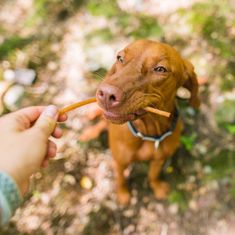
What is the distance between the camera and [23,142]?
2273mm

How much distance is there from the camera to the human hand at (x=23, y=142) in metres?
2.20

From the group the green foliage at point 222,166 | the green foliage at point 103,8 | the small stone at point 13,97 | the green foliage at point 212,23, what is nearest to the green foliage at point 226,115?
the green foliage at point 222,166

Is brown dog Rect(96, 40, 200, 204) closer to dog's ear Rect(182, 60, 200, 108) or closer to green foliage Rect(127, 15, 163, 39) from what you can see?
dog's ear Rect(182, 60, 200, 108)

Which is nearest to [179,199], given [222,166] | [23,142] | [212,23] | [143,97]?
[222,166]

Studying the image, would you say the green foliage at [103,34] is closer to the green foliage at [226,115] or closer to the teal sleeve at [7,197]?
the green foliage at [226,115]

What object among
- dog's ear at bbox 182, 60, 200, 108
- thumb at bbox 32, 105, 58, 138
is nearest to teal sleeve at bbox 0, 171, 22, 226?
thumb at bbox 32, 105, 58, 138

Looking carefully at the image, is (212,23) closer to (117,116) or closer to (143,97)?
(143,97)

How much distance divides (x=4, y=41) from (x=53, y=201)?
7.31 feet

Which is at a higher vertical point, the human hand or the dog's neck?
the human hand

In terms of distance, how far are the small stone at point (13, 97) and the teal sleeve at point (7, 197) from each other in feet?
8.77

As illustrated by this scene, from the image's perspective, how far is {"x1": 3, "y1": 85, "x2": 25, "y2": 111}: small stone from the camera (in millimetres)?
4664

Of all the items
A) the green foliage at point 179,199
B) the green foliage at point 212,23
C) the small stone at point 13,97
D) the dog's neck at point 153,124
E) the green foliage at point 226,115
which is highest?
the dog's neck at point 153,124

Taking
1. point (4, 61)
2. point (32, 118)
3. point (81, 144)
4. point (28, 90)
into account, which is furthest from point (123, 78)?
point (4, 61)

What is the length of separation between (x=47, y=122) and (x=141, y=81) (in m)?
0.76
